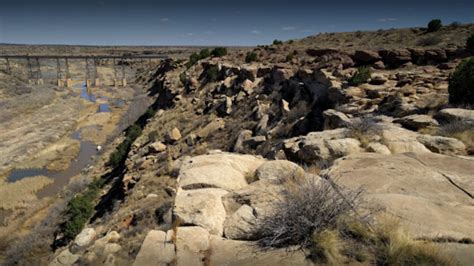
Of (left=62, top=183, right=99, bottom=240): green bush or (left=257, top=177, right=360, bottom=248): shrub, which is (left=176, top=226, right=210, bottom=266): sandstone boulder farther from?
(left=62, top=183, right=99, bottom=240): green bush

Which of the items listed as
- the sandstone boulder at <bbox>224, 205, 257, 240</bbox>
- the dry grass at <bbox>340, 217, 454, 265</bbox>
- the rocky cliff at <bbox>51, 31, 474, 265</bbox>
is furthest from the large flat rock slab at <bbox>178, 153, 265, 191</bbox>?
the dry grass at <bbox>340, 217, 454, 265</bbox>

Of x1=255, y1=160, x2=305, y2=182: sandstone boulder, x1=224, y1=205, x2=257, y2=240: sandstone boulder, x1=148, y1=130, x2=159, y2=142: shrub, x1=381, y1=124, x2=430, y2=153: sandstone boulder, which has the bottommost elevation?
x1=148, y1=130, x2=159, y2=142: shrub

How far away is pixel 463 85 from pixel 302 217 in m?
9.94

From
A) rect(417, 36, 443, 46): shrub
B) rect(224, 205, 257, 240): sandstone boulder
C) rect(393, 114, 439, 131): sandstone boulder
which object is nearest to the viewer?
rect(224, 205, 257, 240): sandstone boulder

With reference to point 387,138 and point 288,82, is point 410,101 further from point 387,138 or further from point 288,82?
A: point 288,82

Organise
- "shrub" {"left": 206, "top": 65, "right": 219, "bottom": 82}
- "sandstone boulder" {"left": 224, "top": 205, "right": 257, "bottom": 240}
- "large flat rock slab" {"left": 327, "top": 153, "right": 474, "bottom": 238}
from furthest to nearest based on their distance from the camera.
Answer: "shrub" {"left": 206, "top": 65, "right": 219, "bottom": 82}, "sandstone boulder" {"left": 224, "top": 205, "right": 257, "bottom": 240}, "large flat rock slab" {"left": 327, "top": 153, "right": 474, "bottom": 238}

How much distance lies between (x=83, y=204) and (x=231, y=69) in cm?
1809

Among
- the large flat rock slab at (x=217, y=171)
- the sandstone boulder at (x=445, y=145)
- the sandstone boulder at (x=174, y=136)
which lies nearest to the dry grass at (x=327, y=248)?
the large flat rock slab at (x=217, y=171)

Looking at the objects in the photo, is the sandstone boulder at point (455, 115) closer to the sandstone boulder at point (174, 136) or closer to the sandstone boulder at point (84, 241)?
the sandstone boulder at point (84, 241)

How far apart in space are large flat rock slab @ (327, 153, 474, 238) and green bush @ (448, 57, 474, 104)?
5430mm

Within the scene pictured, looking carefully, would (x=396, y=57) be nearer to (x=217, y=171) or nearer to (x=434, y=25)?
(x=434, y=25)

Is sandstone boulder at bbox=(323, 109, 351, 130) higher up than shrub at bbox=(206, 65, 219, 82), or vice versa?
shrub at bbox=(206, 65, 219, 82)

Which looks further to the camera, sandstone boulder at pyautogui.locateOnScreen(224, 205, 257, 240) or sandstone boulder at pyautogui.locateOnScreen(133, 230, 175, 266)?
sandstone boulder at pyautogui.locateOnScreen(224, 205, 257, 240)

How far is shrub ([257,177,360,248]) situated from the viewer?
13.0 ft
